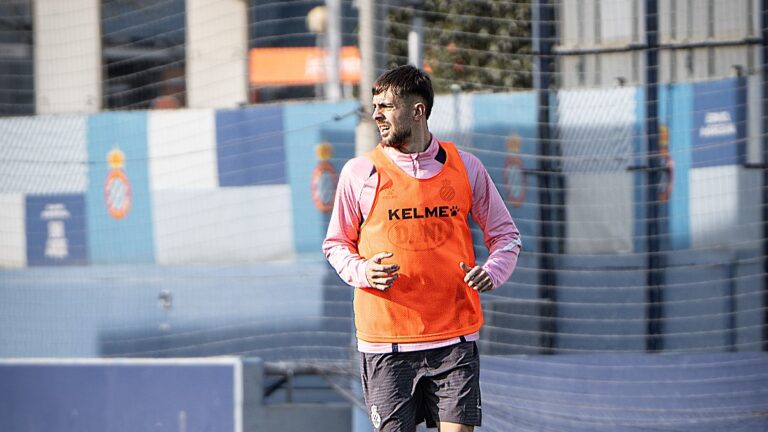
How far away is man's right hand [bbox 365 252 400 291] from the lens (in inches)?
127

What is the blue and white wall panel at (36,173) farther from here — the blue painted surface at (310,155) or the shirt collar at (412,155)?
the shirt collar at (412,155)

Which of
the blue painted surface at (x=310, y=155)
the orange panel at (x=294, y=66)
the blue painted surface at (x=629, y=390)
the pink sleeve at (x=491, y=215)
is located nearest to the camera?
the pink sleeve at (x=491, y=215)

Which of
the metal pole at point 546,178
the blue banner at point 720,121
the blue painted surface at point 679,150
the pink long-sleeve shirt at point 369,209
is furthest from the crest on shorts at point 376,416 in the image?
the blue painted surface at point 679,150

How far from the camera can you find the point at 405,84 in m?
3.40

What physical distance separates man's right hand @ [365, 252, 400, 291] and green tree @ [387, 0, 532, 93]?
3.31 metres

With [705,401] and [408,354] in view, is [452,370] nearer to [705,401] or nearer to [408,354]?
[408,354]

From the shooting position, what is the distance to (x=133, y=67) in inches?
306

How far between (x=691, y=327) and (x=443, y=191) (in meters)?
3.14

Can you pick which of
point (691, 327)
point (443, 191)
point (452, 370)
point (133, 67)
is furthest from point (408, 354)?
point (133, 67)

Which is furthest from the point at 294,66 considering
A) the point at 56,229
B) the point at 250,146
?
the point at 56,229

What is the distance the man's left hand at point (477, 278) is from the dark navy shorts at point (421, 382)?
0.21 metres

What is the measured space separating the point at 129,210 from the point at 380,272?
454 centimetres

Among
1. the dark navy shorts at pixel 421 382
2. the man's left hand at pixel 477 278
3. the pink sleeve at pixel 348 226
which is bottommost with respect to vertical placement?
the dark navy shorts at pixel 421 382

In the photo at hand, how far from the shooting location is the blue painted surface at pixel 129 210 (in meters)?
7.37
